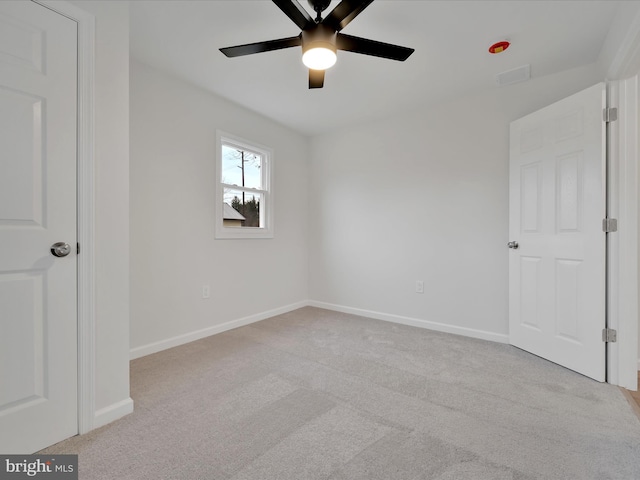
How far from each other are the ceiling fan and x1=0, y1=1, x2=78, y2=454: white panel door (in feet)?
3.04

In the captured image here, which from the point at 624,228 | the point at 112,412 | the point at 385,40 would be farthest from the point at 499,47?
the point at 112,412

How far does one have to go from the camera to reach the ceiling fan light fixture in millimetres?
1655

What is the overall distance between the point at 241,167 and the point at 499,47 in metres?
2.71

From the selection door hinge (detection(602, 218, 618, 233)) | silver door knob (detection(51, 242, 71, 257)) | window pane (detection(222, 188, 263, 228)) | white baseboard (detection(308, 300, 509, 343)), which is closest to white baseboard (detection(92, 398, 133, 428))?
silver door knob (detection(51, 242, 71, 257))

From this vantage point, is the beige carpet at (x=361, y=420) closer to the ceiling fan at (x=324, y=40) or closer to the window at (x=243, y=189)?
the window at (x=243, y=189)

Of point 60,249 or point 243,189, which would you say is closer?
point 60,249

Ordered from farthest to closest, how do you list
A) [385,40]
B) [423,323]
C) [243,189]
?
[243,189] < [423,323] < [385,40]

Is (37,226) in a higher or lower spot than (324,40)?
lower

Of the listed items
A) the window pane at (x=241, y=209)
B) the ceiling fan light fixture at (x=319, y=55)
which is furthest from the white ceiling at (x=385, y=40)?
the window pane at (x=241, y=209)

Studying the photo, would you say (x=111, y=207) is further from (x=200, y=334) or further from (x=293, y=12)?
(x=200, y=334)

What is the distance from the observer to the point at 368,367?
2350 millimetres

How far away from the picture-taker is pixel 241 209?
3.55m

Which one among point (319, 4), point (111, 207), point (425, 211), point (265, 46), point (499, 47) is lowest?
point (111, 207)

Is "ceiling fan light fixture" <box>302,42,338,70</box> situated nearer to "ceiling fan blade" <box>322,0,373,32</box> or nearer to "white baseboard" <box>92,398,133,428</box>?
"ceiling fan blade" <box>322,0,373,32</box>
